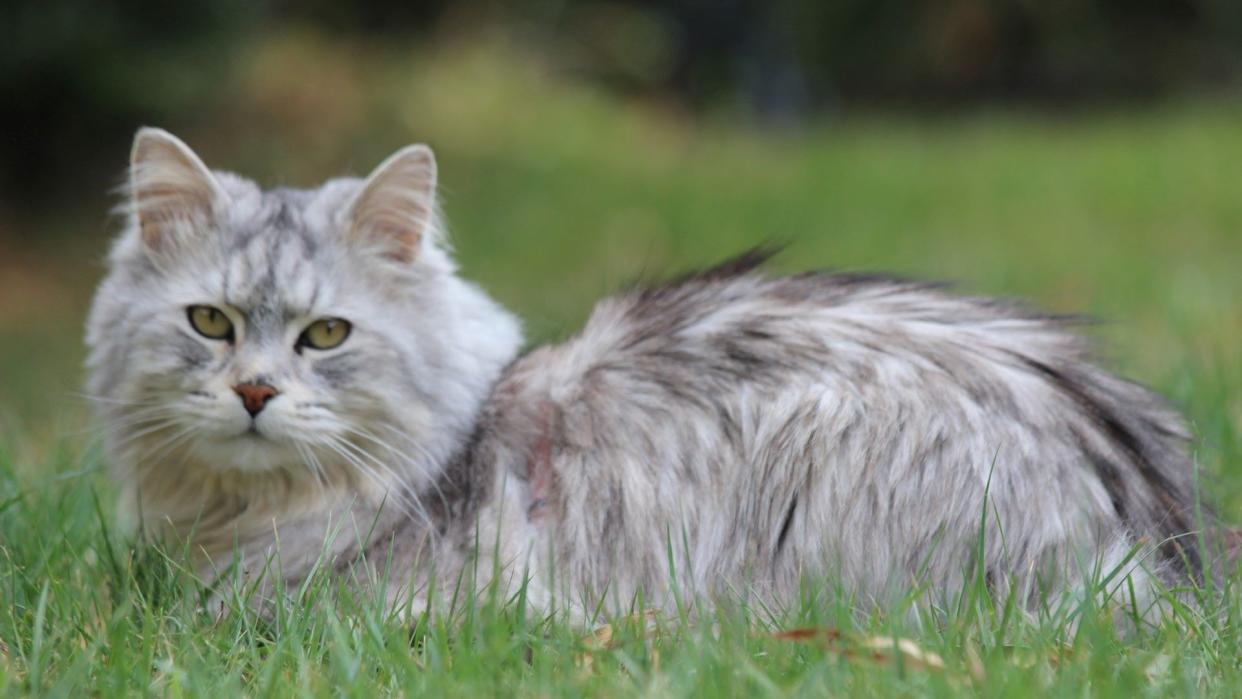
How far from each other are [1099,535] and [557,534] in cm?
120

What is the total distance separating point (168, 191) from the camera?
11.2 feet

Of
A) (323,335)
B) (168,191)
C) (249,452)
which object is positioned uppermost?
(168,191)

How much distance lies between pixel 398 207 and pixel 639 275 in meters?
0.68

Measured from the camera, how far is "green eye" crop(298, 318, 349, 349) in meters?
3.26

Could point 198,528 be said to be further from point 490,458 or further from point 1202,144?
point 1202,144

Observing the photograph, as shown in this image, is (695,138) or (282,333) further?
(695,138)

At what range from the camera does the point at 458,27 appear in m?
14.7

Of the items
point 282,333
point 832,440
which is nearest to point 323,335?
point 282,333

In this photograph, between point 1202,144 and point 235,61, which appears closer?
point 235,61

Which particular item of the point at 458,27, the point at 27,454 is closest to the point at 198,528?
the point at 27,454

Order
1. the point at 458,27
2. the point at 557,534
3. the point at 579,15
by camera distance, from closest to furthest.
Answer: the point at 557,534 → the point at 458,27 → the point at 579,15

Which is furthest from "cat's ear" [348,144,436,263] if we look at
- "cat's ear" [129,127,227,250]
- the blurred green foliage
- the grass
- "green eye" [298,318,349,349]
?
the blurred green foliage

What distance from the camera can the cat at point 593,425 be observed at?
3006 mm

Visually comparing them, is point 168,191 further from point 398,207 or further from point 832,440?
point 832,440
